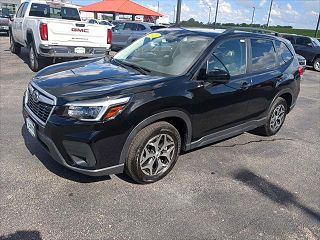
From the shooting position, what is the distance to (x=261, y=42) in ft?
15.9

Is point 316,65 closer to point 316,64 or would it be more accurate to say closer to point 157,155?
point 316,64

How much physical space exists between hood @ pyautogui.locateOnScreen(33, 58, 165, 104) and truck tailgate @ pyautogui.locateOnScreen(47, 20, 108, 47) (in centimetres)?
445

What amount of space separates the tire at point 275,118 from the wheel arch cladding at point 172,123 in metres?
1.95

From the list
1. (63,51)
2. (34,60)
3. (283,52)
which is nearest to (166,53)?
(283,52)

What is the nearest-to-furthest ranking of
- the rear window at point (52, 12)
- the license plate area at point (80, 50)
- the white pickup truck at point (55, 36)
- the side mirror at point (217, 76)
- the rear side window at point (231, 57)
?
the side mirror at point (217, 76) → the rear side window at point (231, 57) → the white pickup truck at point (55, 36) → the license plate area at point (80, 50) → the rear window at point (52, 12)

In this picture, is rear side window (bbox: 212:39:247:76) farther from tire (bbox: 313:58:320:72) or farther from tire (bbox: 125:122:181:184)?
tire (bbox: 313:58:320:72)

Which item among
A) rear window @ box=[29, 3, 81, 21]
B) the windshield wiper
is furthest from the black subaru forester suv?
rear window @ box=[29, 3, 81, 21]

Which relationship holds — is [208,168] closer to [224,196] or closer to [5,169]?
[224,196]

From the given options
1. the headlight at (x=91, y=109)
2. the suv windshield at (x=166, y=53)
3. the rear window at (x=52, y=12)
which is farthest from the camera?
the rear window at (x=52, y=12)

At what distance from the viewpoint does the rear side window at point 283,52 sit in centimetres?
525

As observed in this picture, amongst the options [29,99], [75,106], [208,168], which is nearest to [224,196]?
[208,168]

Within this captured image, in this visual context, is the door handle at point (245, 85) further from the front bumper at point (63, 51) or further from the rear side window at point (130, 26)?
the rear side window at point (130, 26)

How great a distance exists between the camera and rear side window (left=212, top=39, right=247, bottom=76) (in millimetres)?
3982

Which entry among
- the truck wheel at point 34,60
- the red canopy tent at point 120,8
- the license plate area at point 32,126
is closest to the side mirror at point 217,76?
the license plate area at point 32,126
